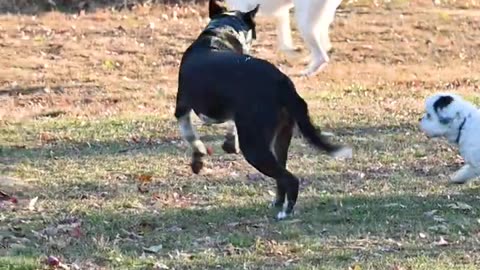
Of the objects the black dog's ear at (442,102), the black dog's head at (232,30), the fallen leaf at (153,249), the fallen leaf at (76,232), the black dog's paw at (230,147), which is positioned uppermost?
the black dog's head at (232,30)

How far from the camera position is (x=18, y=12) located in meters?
18.7

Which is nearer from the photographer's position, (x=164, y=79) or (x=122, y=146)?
(x=122, y=146)

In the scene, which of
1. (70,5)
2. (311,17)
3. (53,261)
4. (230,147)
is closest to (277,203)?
(230,147)

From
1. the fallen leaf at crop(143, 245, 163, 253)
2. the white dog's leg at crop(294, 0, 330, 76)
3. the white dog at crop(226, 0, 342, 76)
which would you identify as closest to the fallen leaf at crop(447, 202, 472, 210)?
the fallen leaf at crop(143, 245, 163, 253)

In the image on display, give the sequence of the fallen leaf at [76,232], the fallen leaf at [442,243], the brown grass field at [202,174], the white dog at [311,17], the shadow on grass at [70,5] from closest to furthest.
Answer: the brown grass field at [202,174]
the fallen leaf at [442,243]
the fallen leaf at [76,232]
the white dog at [311,17]
the shadow on grass at [70,5]

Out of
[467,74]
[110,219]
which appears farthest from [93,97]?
[110,219]

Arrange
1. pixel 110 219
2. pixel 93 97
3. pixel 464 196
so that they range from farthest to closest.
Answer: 1. pixel 93 97
2. pixel 464 196
3. pixel 110 219

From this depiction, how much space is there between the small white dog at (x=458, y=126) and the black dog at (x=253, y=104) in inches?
51.5

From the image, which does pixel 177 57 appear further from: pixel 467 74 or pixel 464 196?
pixel 464 196

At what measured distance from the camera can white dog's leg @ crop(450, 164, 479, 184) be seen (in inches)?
308

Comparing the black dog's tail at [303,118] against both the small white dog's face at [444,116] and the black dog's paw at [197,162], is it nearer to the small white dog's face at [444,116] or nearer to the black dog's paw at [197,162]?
the black dog's paw at [197,162]

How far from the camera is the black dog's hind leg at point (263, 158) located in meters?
6.71

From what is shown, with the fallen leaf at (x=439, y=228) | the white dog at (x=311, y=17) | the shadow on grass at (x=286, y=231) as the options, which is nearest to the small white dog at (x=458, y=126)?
the shadow on grass at (x=286, y=231)

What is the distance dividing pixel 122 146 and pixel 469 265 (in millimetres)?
4335
